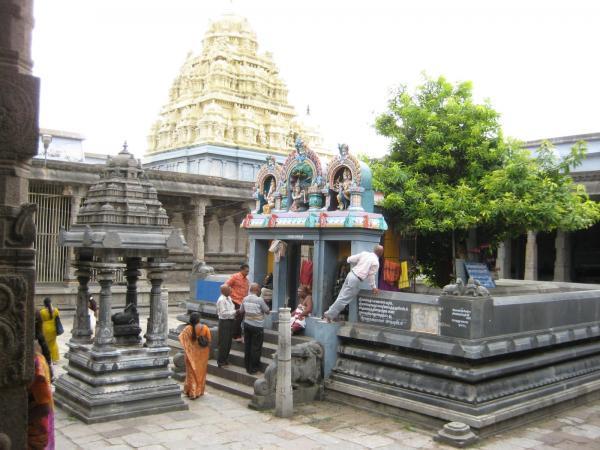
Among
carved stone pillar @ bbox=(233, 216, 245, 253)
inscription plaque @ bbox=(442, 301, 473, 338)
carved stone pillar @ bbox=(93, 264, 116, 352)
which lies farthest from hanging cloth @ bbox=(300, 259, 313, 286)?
carved stone pillar @ bbox=(233, 216, 245, 253)

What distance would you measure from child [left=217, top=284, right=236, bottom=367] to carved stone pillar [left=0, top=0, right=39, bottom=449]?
22.1ft

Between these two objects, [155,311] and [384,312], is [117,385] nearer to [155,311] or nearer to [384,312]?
[155,311]

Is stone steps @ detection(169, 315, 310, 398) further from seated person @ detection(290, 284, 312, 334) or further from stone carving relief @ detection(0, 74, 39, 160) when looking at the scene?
stone carving relief @ detection(0, 74, 39, 160)

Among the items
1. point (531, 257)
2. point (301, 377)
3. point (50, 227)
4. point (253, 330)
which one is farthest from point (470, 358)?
point (531, 257)

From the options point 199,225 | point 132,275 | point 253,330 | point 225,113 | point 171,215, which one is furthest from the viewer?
point 225,113

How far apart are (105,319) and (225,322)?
209 cm

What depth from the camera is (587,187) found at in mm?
20672

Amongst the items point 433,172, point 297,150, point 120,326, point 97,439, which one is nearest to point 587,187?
point 433,172

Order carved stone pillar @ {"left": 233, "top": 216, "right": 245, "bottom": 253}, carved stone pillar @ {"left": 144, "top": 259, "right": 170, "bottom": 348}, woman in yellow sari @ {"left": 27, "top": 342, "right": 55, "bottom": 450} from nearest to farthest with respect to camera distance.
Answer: woman in yellow sari @ {"left": 27, "top": 342, "right": 55, "bottom": 450}, carved stone pillar @ {"left": 144, "top": 259, "right": 170, "bottom": 348}, carved stone pillar @ {"left": 233, "top": 216, "right": 245, "bottom": 253}

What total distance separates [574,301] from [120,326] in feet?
24.2

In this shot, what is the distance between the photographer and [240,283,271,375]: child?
31.4 feet

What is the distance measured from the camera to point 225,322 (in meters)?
10.1

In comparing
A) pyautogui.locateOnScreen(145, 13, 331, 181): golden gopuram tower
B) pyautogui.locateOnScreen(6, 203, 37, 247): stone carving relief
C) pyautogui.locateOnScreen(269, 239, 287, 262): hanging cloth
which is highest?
pyautogui.locateOnScreen(145, 13, 331, 181): golden gopuram tower

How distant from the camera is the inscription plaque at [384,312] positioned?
8734 mm
